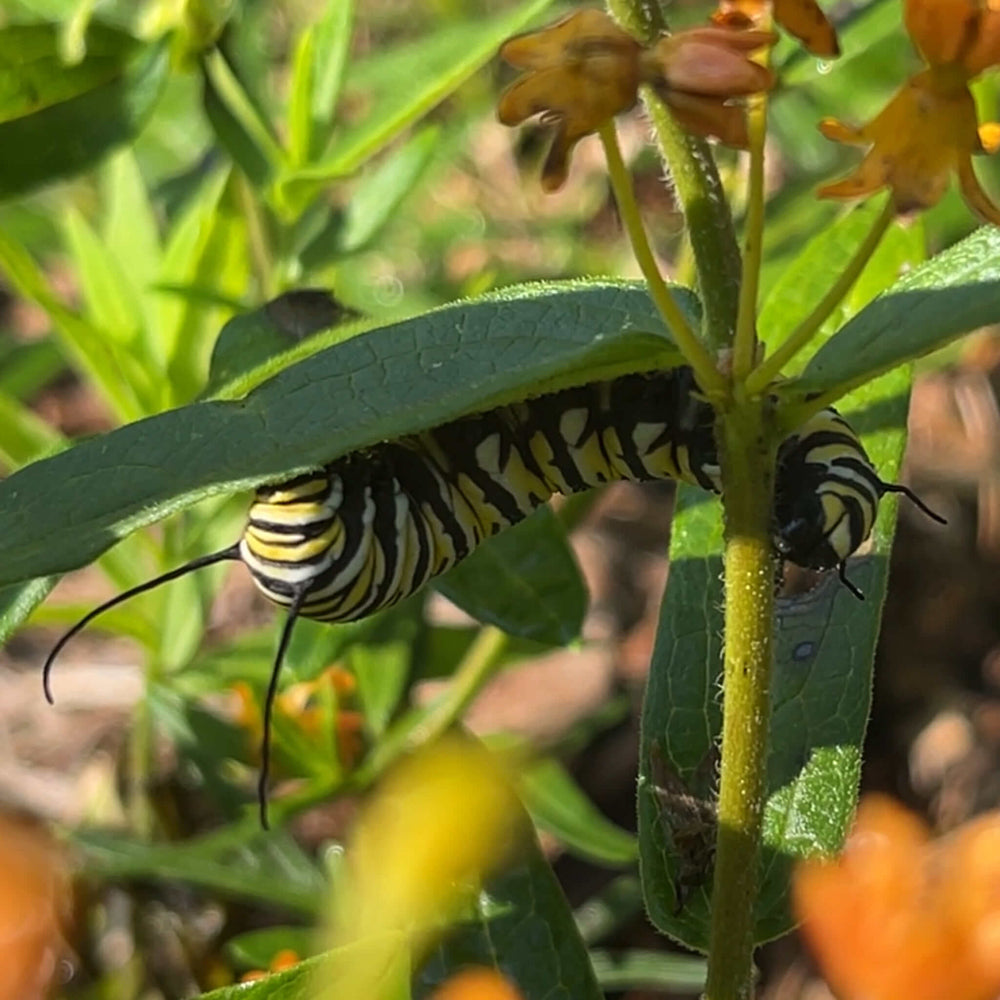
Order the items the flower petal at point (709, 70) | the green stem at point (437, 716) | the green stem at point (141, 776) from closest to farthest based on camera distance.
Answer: the flower petal at point (709, 70), the green stem at point (437, 716), the green stem at point (141, 776)

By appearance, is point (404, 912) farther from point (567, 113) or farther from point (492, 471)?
point (492, 471)

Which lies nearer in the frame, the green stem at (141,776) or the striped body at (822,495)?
the striped body at (822,495)

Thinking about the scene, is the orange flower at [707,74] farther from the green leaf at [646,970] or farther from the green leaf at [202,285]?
the green leaf at [646,970]

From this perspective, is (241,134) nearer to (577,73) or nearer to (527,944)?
(527,944)

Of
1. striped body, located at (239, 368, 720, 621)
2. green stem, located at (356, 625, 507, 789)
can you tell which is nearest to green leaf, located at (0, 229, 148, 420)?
green stem, located at (356, 625, 507, 789)

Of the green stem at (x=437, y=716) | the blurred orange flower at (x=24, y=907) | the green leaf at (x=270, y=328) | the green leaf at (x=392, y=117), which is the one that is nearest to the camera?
the blurred orange flower at (x=24, y=907)

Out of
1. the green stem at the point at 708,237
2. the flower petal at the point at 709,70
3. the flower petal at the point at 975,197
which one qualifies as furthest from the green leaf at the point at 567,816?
the flower petal at the point at 709,70

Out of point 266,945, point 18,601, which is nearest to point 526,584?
point 266,945

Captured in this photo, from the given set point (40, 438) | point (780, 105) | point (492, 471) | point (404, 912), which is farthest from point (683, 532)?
point (780, 105)
